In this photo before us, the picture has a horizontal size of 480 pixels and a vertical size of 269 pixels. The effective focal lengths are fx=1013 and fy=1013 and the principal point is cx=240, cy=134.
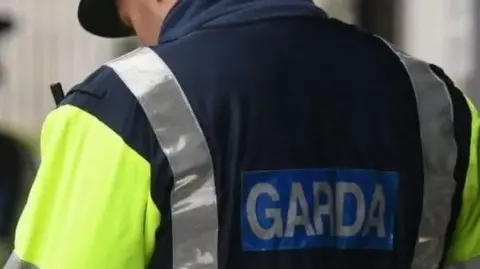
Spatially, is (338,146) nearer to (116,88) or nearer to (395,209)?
(395,209)

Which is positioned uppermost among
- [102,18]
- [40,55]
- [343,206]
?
[102,18]

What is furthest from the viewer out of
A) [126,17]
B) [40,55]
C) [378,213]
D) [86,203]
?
[40,55]

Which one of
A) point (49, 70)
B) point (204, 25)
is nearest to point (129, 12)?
point (204, 25)

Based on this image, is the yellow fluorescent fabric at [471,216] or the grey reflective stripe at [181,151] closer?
the grey reflective stripe at [181,151]

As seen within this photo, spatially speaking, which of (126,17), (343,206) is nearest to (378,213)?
(343,206)

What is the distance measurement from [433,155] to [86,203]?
1.05 feet

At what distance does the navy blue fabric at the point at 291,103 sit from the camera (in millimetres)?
808

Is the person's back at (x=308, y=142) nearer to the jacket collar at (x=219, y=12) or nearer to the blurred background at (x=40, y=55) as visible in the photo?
the jacket collar at (x=219, y=12)

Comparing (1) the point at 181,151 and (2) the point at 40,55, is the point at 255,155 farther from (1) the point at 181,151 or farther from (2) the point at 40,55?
(2) the point at 40,55

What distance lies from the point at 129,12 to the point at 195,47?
18cm

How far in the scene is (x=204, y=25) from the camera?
843 mm

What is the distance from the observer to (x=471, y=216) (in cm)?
94

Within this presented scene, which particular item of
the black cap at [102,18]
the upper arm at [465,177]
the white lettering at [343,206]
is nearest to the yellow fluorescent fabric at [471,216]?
the upper arm at [465,177]

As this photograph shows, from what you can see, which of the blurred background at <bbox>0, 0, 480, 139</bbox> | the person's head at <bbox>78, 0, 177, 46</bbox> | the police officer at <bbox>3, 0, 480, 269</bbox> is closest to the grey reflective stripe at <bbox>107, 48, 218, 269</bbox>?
the police officer at <bbox>3, 0, 480, 269</bbox>
